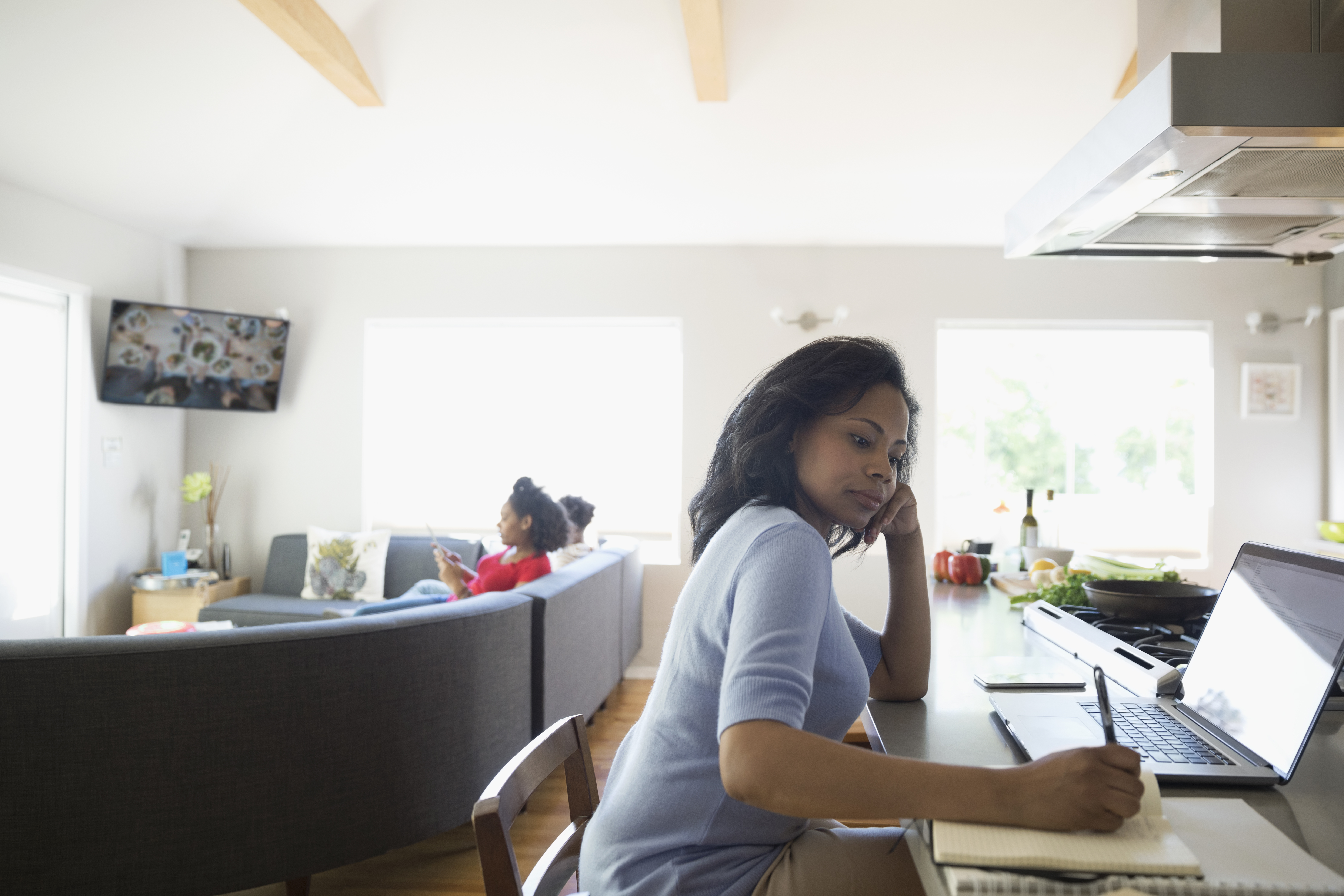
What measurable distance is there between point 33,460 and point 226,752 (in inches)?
126

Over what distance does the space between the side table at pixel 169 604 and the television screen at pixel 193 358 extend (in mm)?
1048

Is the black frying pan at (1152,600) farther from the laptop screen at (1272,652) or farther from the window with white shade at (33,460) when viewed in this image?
the window with white shade at (33,460)

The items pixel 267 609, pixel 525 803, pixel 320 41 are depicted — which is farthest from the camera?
pixel 267 609

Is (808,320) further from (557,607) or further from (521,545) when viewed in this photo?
(557,607)

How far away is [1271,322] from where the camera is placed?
470 centimetres

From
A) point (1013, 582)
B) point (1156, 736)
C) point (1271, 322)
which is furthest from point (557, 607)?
point (1271, 322)

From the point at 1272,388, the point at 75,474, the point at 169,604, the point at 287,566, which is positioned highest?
the point at 1272,388

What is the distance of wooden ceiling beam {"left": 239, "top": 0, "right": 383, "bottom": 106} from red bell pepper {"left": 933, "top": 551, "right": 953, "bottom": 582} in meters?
3.11

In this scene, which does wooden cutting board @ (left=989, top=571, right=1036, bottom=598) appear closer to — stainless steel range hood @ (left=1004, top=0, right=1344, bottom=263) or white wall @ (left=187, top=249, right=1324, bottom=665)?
stainless steel range hood @ (left=1004, top=0, right=1344, bottom=263)

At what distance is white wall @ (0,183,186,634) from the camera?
4.08 metres

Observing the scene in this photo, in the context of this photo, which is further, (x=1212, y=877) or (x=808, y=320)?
(x=808, y=320)

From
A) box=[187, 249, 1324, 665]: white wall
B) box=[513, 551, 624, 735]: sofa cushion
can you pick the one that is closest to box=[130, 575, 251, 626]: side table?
box=[187, 249, 1324, 665]: white wall

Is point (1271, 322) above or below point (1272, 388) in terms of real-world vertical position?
above

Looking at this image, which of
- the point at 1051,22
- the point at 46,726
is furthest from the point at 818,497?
the point at 1051,22
